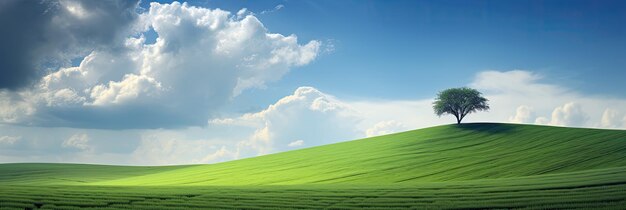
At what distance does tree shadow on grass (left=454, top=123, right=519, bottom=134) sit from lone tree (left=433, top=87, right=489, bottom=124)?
4299 mm

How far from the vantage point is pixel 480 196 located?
24016mm

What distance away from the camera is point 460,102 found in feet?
274

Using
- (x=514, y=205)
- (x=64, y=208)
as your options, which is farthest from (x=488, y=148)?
(x=64, y=208)

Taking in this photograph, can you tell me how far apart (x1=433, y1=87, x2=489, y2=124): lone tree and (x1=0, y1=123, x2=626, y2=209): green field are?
20.1 feet

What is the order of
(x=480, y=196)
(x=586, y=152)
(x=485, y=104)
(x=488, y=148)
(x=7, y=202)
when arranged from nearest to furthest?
(x=7, y=202)
(x=480, y=196)
(x=586, y=152)
(x=488, y=148)
(x=485, y=104)

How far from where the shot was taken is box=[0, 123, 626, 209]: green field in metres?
22.5

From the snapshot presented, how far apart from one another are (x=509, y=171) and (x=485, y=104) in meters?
42.3

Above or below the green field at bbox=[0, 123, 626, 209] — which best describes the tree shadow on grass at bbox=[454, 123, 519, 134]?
above

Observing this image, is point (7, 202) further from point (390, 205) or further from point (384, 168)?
point (384, 168)

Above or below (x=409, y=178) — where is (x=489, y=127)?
above

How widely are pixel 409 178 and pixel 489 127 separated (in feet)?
123

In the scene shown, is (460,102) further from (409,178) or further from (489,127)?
(409,178)

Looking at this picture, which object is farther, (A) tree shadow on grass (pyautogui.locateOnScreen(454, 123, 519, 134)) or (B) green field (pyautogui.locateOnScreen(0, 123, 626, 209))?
(A) tree shadow on grass (pyautogui.locateOnScreen(454, 123, 519, 134))

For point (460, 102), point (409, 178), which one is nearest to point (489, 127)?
point (460, 102)
